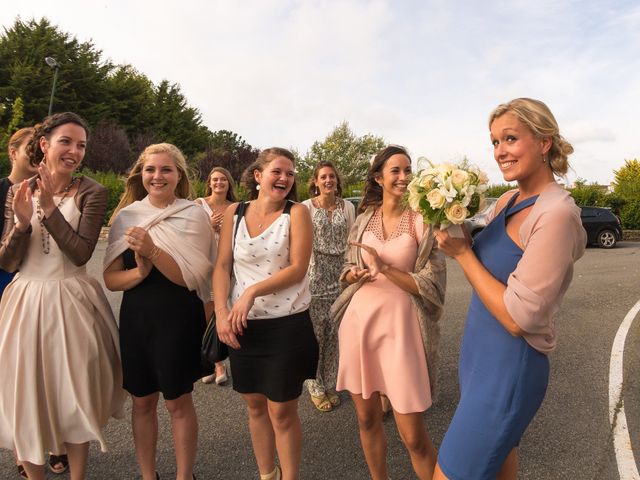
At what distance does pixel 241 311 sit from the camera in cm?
247

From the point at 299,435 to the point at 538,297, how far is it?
1783 millimetres

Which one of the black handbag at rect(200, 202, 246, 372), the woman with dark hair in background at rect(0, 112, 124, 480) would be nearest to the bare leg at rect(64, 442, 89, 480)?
the woman with dark hair in background at rect(0, 112, 124, 480)

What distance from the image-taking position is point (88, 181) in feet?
9.13

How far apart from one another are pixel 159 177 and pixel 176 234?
1.25 feet

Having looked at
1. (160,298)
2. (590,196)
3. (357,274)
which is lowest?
(160,298)

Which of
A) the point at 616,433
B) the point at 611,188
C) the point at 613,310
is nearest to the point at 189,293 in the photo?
the point at 616,433

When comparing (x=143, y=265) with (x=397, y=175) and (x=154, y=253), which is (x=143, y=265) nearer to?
(x=154, y=253)

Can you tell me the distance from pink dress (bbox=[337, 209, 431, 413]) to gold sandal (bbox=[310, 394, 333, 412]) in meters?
1.39

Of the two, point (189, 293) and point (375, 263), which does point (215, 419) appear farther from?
point (375, 263)

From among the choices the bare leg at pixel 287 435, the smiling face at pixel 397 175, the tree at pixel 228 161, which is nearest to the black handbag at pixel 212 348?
the bare leg at pixel 287 435

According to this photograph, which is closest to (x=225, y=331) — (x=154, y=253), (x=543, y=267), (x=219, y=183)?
(x=154, y=253)

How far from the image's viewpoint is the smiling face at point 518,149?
68.0 inches

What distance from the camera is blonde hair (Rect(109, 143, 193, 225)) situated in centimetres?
284

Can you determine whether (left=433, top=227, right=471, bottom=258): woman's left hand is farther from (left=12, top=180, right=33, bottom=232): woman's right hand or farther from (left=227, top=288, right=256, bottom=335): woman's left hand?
(left=12, top=180, right=33, bottom=232): woman's right hand
